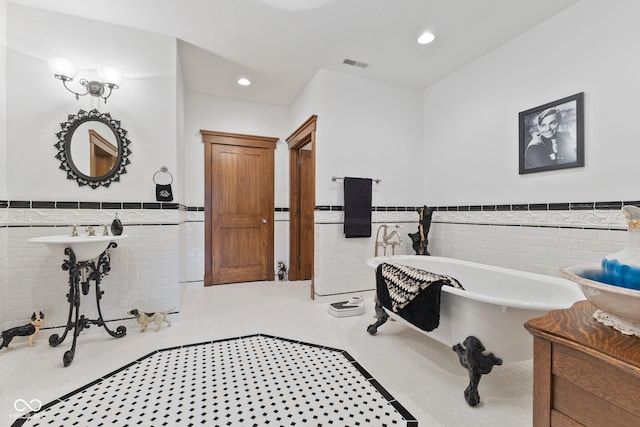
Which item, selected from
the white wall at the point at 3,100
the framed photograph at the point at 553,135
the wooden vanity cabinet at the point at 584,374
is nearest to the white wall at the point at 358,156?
the framed photograph at the point at 553,135

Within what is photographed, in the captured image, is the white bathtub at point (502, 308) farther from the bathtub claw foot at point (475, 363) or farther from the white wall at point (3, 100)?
the white wall at point (3, 100)

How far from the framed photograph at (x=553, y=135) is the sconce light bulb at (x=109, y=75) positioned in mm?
3656

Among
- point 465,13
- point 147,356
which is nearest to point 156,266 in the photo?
point 147,356

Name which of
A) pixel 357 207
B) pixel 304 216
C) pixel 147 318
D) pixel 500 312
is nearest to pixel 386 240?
pixel 357 207

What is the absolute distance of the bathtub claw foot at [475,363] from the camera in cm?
158

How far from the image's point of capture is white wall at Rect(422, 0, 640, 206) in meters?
1.95

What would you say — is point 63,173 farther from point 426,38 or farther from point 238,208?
point 426,38

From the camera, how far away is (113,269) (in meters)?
2.48

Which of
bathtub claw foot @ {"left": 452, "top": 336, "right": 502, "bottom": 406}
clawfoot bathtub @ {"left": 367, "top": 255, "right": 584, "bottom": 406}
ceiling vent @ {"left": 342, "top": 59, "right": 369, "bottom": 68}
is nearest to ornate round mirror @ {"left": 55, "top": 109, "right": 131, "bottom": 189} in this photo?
ceiling vent @ {"left": 342, "top": 59, "right": 369, "bottom": 68}

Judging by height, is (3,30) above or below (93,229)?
above

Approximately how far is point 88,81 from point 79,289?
1.76m

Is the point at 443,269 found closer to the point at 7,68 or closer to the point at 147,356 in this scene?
the point at 147,356

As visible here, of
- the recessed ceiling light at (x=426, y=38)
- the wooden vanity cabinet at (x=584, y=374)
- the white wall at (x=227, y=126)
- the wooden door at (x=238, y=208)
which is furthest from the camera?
the wooden door at (x=238, y=208)

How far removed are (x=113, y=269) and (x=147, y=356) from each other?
91cm
